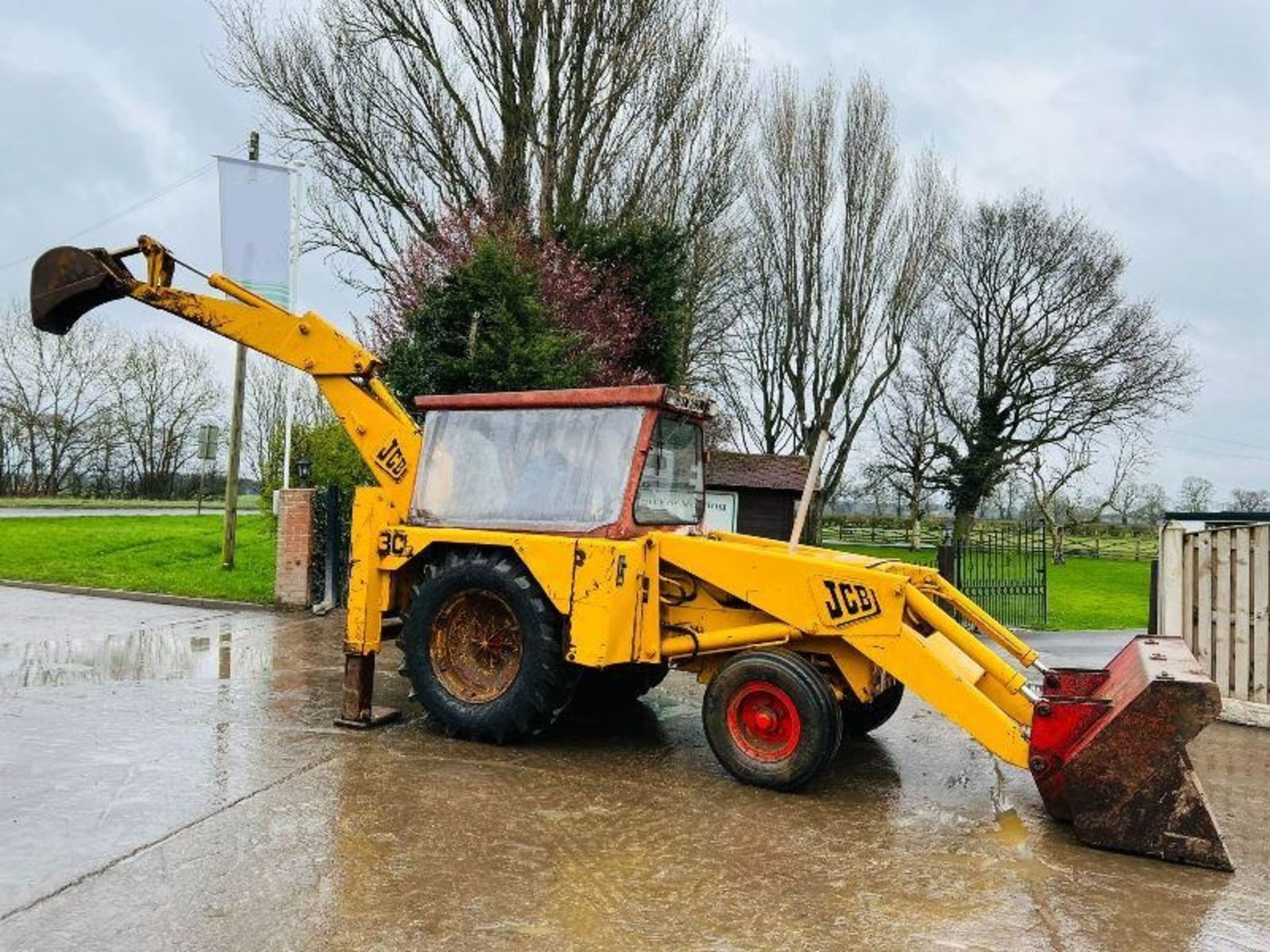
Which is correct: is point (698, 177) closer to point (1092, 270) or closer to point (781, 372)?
point (781, 372)

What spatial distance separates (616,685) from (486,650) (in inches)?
53.1

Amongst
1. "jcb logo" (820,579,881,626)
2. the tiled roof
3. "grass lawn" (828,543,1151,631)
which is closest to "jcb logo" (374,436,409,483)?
"jcb logo" (820,579,881,626)

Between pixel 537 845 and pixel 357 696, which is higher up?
pixel 357 696

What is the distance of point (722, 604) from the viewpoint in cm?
612

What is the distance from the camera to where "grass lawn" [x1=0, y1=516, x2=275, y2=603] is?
1346cm

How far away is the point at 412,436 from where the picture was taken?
717 centimetres

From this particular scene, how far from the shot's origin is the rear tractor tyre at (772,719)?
17.5ft

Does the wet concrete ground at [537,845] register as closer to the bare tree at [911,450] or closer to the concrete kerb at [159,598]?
the concrete kerb at [159,598]

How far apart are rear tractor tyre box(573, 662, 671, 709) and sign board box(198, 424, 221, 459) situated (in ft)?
53.3

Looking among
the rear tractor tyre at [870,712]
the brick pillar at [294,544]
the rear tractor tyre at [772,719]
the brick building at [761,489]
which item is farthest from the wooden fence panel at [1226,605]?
the brick building at [761,489]

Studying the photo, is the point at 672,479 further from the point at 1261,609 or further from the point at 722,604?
the point at 1261,609

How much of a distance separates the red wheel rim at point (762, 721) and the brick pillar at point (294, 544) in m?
8.02

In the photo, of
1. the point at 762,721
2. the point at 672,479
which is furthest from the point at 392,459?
the point at 762,721

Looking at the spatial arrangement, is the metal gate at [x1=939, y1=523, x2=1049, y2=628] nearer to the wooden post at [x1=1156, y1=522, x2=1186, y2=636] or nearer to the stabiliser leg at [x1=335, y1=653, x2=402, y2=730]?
the wooden post at [x1=1156, y1=522, x2=1186, y2=636]
